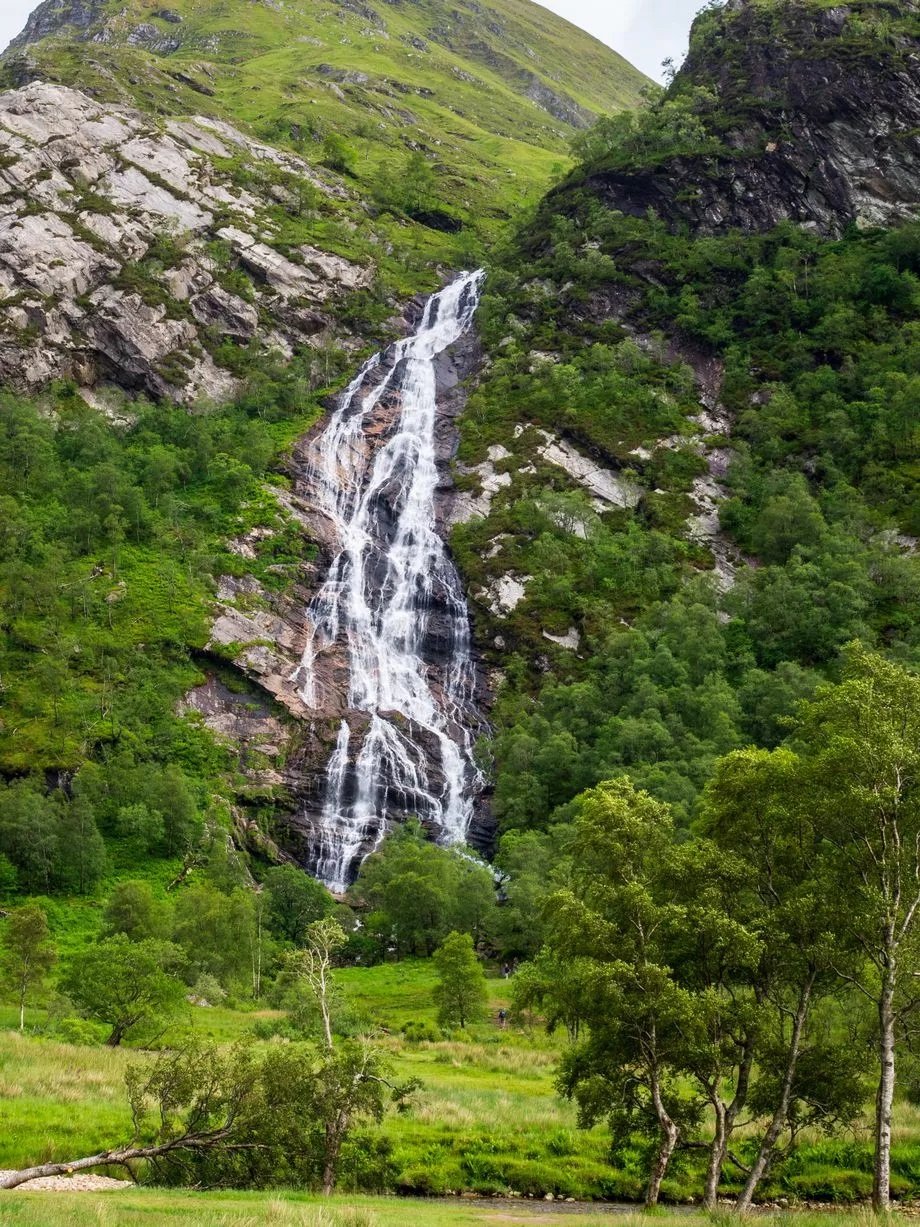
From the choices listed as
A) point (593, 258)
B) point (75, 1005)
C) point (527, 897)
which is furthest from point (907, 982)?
point (593, 258)

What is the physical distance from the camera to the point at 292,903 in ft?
191

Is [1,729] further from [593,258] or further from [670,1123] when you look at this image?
[593,258]

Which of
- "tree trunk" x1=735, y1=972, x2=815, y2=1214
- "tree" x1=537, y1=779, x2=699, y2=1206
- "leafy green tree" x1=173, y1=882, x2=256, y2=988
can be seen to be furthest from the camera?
"leafy green tree" x1=173, y1=882, x2=256, y2=988

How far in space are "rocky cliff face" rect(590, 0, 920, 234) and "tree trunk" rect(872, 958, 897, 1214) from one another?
129m

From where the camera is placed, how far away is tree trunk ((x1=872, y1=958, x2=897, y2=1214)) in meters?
16.4

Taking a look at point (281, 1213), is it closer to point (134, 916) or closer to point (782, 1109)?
point (782, 1109)

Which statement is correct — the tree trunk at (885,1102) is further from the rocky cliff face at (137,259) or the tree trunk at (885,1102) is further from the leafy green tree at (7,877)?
the rocky cliff face at (137,259)

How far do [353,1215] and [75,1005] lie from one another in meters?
24.8

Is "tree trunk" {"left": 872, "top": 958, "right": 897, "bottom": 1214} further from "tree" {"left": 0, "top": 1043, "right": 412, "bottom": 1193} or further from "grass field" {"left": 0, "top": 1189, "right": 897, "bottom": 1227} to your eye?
"tree" {"left": 0, "top": 1043, "right": 412, "bottom": 1193}

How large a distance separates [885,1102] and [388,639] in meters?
68.4

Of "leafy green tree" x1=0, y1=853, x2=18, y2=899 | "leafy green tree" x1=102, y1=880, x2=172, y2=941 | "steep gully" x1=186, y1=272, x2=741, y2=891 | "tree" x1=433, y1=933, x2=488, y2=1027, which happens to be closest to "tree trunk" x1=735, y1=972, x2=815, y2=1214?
"tree" x1=433, y1=933, x2=488, y2=1027

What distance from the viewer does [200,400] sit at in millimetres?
107312

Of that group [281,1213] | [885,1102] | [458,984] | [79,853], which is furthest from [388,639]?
[281,1213]

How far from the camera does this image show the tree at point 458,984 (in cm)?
4391
